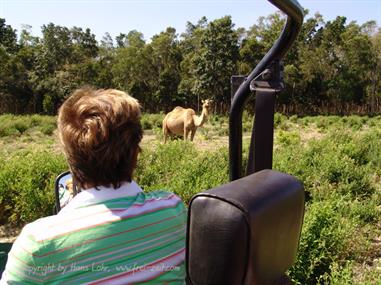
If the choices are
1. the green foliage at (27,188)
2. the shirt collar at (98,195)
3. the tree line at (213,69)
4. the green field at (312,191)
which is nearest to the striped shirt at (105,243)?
the shirt collar at (98,195)

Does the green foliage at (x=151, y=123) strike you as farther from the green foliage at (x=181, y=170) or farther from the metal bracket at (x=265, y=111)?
the metal bracket at (x=265, y=111)

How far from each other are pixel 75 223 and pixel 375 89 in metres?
38.1

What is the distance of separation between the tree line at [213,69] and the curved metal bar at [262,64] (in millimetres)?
31414

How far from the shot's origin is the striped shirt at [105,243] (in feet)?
3.50

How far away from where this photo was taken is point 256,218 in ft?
2.57

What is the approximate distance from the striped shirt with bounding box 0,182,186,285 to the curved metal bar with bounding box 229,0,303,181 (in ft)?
0.86

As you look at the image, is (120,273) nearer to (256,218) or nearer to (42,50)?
(256,218)

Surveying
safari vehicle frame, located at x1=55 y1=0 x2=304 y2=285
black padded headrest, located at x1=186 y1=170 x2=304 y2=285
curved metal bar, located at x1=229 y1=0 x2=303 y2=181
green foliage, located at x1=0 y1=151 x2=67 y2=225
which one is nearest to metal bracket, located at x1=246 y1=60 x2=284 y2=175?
curved metal bar, located at x1=229 y1=0 x2=303 y2=181

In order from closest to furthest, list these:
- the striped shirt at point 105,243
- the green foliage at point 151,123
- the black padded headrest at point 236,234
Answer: the black padded headrest at point 236,234, the striped shirt at point 105,243, the green foliage at point 151,123

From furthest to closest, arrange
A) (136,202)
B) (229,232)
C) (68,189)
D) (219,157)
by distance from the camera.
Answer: (219,157)
(68,189)
(136,202)
(229,232)

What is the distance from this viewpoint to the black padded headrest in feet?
2.50

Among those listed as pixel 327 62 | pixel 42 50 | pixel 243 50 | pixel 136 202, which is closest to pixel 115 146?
pixel 136 202

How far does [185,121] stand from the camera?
14.8 metres

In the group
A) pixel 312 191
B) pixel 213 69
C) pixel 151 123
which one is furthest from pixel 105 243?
pixel 213 69
